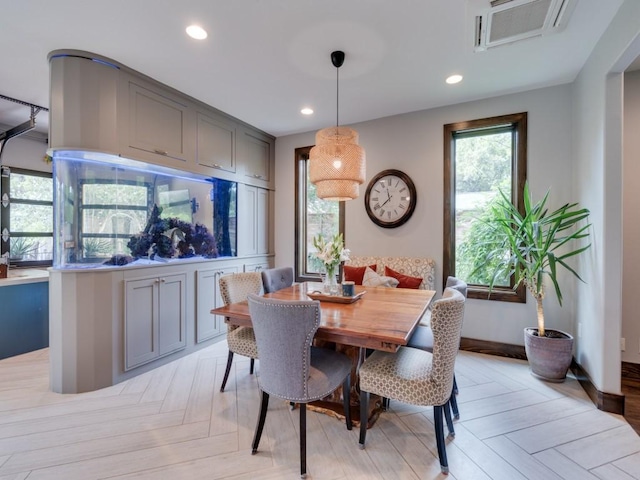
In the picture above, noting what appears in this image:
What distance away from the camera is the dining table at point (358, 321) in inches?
66.0

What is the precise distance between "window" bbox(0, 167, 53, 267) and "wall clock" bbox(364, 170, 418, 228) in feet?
15.0

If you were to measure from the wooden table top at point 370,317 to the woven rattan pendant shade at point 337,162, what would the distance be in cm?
94

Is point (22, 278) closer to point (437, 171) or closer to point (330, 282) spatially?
point (330, 282)

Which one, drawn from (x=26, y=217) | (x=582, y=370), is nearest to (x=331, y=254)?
(x=582, y=370)

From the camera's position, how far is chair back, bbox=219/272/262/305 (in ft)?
8.14

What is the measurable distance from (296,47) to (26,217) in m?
4.40

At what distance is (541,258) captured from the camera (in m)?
2.73

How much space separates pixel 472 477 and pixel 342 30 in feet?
9.72

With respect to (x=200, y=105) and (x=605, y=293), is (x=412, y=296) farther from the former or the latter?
(x=200, y=105)

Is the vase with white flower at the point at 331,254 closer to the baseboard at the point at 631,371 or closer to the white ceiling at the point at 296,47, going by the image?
the white ceiling at the point at 296,47

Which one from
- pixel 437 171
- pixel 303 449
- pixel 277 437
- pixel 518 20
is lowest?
pixel 277 437

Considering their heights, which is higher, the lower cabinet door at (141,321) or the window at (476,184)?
the window at (476,184)

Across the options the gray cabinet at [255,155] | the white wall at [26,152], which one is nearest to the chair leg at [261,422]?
the gray cabinet at [255,155]

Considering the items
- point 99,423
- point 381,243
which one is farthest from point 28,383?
point 381,243
